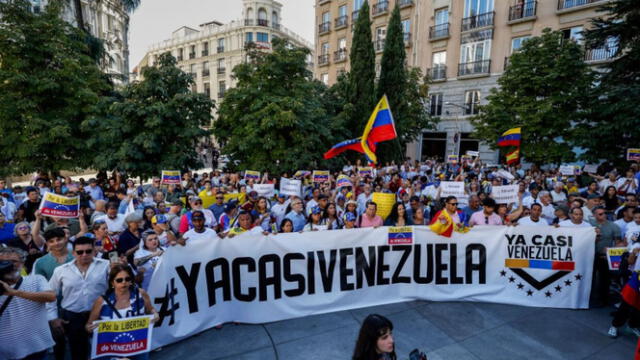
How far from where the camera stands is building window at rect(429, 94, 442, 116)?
28.0 meters

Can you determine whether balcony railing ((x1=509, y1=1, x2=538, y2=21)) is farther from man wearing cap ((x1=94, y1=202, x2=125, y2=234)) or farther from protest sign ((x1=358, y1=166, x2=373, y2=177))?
man wearing cap ((x1=94, y1=202, x2=125, y2=234))

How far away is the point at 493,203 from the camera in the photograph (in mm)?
6430

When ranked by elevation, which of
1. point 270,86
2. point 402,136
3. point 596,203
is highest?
point 270,86

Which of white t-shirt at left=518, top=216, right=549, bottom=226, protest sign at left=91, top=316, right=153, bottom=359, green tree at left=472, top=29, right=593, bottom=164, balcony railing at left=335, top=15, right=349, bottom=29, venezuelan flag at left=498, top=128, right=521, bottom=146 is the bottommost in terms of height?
protest sign at left=91, top=316, right=153, bottom=359

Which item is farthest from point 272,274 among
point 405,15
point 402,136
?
point 405,15

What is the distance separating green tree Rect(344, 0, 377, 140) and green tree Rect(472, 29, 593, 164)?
692cm

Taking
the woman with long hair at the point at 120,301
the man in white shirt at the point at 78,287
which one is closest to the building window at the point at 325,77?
the man in white shirt at the point at 78,287

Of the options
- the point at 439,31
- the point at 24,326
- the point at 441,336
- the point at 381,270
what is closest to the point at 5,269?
the point at 24,326

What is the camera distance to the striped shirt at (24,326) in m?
2.95

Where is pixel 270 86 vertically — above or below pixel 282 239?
above

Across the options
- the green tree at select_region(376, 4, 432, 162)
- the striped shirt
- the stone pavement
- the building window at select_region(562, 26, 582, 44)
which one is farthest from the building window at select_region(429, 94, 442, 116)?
the striped shirt

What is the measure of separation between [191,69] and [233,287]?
202 feet

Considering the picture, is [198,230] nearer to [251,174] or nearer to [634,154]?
[251,174]

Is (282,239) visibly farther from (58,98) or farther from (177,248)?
(58,98)
